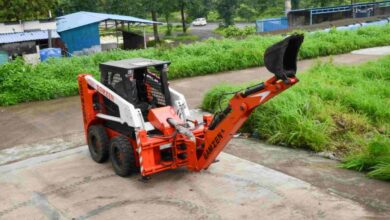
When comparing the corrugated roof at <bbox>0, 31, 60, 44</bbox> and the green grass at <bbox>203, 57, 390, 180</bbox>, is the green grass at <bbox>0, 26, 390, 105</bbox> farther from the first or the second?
the corrugated roof at <bbox>0, 31, 60, 44</bbox>

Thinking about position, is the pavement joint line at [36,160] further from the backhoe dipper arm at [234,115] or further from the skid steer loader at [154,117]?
the backhoe dipper arm at [234,115]

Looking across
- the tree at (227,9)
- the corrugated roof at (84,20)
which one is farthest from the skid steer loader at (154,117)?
the tree at (227,9)

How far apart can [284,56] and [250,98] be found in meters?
0.75

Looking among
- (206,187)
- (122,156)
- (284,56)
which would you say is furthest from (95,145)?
(284,56)

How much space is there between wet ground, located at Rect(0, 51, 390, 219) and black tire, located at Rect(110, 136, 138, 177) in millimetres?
148

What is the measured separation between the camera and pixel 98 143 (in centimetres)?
767

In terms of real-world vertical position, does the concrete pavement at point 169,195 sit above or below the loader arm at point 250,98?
below

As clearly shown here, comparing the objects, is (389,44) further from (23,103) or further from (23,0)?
(23,0)

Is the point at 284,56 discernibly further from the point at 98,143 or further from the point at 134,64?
the point at 98,143

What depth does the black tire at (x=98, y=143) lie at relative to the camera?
7591mm

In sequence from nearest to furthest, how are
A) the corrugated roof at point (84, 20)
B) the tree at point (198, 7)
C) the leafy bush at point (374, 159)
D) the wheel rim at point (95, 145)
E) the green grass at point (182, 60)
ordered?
the leafy bush at point (374, 159) < the wheel rim at point (95, 145) < the green grass at point (182, 60) < the corrugated roof at point (84, 20) < the tree at point (198, 7)

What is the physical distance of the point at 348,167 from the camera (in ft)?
23.6

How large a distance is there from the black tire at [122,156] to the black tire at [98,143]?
1.31ft

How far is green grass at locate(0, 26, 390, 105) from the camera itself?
518 inches
